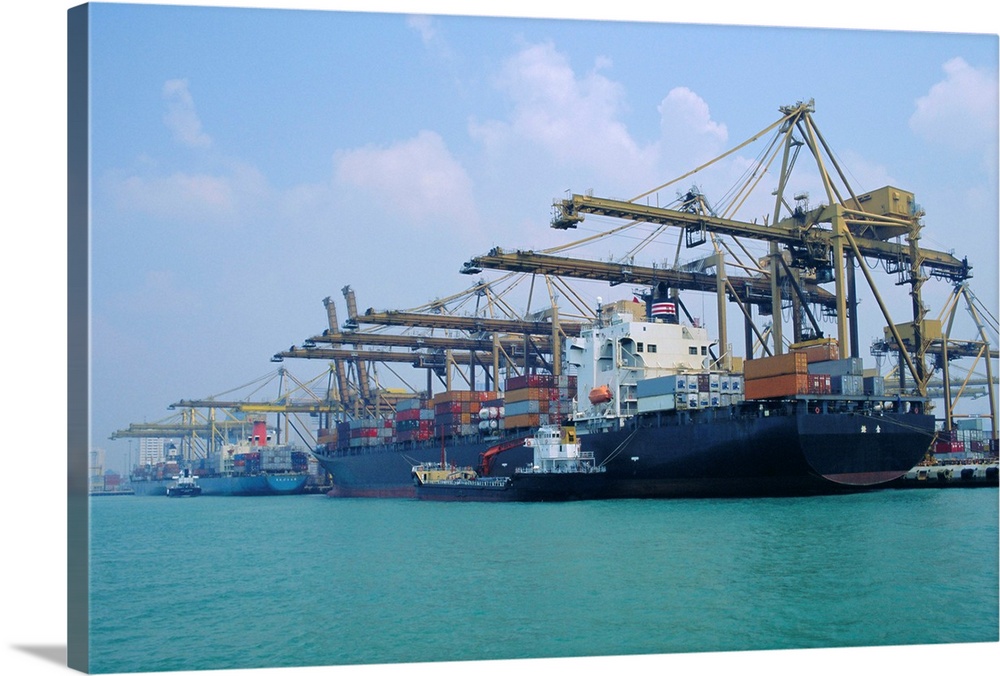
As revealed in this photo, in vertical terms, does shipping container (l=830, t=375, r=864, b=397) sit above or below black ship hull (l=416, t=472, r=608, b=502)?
above

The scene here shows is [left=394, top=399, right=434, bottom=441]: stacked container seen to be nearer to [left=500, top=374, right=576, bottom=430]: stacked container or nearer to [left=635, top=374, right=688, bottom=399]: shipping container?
[left=500, top=374, right=576, bottom=430]: stacked container

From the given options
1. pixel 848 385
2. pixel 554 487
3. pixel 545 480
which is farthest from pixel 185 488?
pixel 848 385

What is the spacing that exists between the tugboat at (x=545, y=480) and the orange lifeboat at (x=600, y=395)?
1.91 metres

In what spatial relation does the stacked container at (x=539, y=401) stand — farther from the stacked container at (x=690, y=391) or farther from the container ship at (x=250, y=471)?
the container ship at (x=250, y=471)

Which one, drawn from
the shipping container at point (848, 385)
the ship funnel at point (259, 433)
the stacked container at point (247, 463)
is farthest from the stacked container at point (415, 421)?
the ship funnel at point (259, 433)

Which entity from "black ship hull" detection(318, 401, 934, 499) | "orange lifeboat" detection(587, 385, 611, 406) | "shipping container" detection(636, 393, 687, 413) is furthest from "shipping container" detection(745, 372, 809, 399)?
"orange lifeboat" detection(587, 385, 611, 406)

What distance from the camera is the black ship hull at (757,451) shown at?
1382 inches

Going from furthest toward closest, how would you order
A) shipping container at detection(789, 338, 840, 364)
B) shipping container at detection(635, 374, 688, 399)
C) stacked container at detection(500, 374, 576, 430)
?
stacked container at detection(500, 374, 576, 430)
shipping container at detection(789, 338, 840, 364)
shipping container at detection(635, 374, 688, 399)

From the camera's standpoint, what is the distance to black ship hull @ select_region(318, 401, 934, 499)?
35.1 m

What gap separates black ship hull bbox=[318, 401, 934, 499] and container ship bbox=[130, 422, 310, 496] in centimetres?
5686

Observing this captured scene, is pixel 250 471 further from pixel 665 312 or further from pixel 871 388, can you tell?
pixel 871 388

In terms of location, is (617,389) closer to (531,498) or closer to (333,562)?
(531,498)

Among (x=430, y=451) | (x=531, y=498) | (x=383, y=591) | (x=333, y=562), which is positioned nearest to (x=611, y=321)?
(x=531, y=498)

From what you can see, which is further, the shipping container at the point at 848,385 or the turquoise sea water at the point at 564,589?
the shipping container at the point at 848,385
